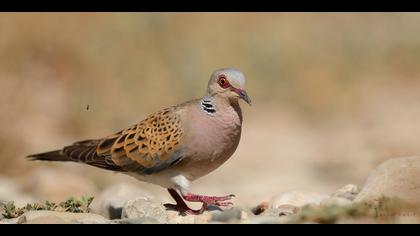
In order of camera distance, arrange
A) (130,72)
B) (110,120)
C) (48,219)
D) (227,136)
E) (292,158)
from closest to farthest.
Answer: (48,219)
(227,136)
(292,158)
(110,120)
(130,72)

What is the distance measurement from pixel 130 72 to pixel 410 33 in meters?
5.42

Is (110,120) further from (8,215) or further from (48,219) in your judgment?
(48,219)

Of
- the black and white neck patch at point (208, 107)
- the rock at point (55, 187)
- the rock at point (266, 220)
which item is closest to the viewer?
the rock at point (266, 220)

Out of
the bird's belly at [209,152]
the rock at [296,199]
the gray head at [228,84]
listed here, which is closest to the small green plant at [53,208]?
the bird's belly at [209,152]

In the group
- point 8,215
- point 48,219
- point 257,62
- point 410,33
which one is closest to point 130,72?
point 257,62

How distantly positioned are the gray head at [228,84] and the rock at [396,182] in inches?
44.4

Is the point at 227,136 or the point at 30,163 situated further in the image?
the point at 30,163

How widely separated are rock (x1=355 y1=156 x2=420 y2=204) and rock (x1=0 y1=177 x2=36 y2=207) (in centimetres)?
399

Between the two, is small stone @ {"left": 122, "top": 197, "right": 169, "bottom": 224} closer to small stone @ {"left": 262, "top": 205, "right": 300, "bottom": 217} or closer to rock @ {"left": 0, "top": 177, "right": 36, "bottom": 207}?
small stone @ {"left": 262, "top": 205, "right": 300, "bottom": 217}

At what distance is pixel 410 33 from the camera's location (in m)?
17.0

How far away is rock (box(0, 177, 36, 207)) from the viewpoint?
9252mm

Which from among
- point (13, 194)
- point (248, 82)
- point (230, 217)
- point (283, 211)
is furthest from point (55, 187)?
point (248, 82)

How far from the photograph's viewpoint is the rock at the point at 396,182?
5.78 metres

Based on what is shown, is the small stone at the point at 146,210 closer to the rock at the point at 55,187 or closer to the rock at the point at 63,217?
the rock at the point at 63,217
